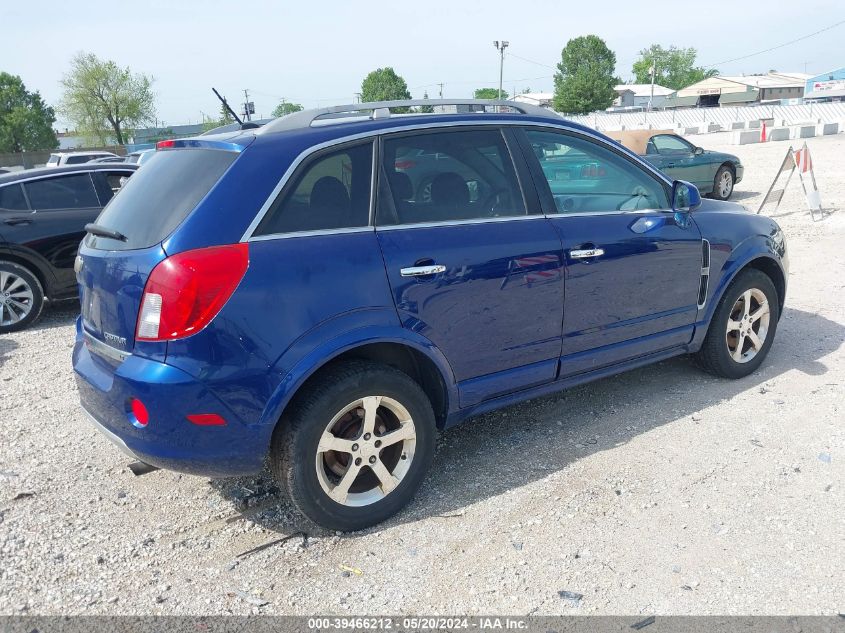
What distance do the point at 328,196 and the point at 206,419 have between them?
1.12 meters

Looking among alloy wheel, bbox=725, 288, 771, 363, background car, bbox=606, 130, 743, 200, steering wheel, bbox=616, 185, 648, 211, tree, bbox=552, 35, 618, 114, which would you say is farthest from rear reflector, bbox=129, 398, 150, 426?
tree, bbox=552, 35, 618, 114

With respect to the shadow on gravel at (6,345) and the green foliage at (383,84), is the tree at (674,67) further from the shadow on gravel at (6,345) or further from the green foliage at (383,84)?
the shadow on gravel at (6,345)

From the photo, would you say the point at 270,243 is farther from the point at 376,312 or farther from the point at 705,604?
the point at 705,604

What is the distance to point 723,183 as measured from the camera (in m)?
14.8

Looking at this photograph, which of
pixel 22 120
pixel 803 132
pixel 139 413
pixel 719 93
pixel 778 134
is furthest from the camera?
pixel 719 93

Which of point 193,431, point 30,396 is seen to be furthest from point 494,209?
point 30,396

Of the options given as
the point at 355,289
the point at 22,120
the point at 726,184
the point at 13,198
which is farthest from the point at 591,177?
the point at 22,120

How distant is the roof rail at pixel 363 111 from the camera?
332 cm

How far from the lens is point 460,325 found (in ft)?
11.3

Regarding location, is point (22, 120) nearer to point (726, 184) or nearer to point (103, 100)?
point (103, 100)

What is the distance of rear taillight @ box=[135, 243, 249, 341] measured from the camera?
2.80 meters

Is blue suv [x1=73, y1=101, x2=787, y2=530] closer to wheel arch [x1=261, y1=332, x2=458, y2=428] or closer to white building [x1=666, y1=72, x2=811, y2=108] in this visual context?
wheel arch [x1=261, y1=332, x2=458, y2=428]

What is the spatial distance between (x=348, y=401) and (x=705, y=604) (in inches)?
65.9

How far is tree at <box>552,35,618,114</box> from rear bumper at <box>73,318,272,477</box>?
284ft
